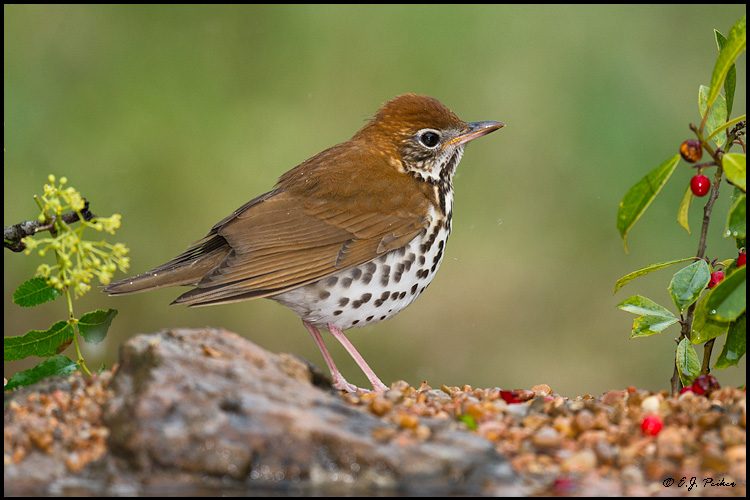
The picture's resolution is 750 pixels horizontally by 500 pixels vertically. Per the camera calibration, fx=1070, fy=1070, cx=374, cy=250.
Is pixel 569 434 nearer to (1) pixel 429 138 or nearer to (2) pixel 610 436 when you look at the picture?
(2) pixel 610 436

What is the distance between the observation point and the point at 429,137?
4.30 meters

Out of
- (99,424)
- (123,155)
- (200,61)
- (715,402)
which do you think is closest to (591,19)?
(200,61)

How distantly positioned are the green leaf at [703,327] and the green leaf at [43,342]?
1.77 meters

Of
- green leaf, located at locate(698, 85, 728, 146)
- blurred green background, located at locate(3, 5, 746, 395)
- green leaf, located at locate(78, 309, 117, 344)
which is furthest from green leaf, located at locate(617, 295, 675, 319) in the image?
blurred green background, located at locate(3, 5, 746, 395)

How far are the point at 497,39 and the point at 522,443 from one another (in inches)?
187

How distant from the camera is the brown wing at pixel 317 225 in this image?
3.65 m

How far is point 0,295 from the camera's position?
503 cm

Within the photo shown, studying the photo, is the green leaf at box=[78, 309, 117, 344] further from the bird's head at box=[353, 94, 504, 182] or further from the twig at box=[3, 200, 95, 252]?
the bird's head at box=[353, 94, 504, 182]

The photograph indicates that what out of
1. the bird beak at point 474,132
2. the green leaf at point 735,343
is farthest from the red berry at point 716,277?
the bird beak at point 474,132

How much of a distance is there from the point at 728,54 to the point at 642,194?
42 centimetres

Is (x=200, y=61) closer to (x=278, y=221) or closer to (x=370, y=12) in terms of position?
(x=370, y=12)

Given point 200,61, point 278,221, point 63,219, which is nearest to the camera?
point 63,219

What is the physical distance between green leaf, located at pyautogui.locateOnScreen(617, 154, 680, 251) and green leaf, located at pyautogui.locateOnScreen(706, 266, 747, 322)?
0.87ft

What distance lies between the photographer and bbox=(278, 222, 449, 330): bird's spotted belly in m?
3.77
